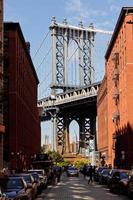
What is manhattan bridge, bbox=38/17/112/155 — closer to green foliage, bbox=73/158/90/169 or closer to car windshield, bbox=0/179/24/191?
green foliage, bbox=73/158/90/169

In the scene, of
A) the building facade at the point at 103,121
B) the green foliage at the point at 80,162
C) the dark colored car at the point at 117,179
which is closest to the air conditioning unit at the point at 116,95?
the building facade at the point at 103,121

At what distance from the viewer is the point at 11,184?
97.0 ft

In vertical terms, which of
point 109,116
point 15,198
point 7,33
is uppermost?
point 7,33

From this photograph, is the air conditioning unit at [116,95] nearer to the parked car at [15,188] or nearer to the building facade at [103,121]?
the building facade at [103,121]

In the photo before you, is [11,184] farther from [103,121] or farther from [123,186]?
[103,121]

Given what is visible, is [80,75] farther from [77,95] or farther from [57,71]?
[77,95]

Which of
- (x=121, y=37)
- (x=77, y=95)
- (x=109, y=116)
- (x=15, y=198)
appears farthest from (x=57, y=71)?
(x=15, y=198)

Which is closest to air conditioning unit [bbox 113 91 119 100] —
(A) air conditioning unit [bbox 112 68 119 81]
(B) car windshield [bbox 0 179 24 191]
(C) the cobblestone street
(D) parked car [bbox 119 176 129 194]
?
(A) air conditioning unit [bbox 112 68 119 81]

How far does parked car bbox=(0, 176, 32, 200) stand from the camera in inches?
1022

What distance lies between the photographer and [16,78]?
90062 mm

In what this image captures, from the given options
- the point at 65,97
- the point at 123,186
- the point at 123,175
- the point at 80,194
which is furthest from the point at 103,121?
the point at 123,186

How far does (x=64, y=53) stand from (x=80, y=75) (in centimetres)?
859

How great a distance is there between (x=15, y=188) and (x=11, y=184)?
108cm

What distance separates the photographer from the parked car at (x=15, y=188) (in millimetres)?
25953
